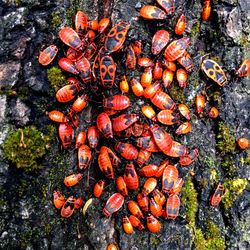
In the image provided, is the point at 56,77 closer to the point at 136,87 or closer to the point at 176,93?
the point at 136,87

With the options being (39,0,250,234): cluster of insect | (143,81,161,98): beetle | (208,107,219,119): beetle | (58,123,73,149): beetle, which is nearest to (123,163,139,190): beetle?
(39,0,250,234): cluster of insect

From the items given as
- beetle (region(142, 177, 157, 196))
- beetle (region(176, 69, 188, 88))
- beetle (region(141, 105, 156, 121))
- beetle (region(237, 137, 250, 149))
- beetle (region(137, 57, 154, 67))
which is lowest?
beetle (region(142, 177, 157, 196))

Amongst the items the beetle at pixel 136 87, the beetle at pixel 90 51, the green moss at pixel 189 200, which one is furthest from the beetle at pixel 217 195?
the beetle at pixel 90 51

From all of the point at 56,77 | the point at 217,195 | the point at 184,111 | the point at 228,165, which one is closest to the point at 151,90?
the point at 184,111

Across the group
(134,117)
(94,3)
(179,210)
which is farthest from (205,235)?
(94,3)

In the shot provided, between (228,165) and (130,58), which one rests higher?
(130,58)

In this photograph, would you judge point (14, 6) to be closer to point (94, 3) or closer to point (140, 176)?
point (94, 3)

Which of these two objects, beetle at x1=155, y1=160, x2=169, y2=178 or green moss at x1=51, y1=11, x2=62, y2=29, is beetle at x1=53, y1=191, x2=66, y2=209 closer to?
beetle at x1=155, y1=160, x2=169, y2=178
